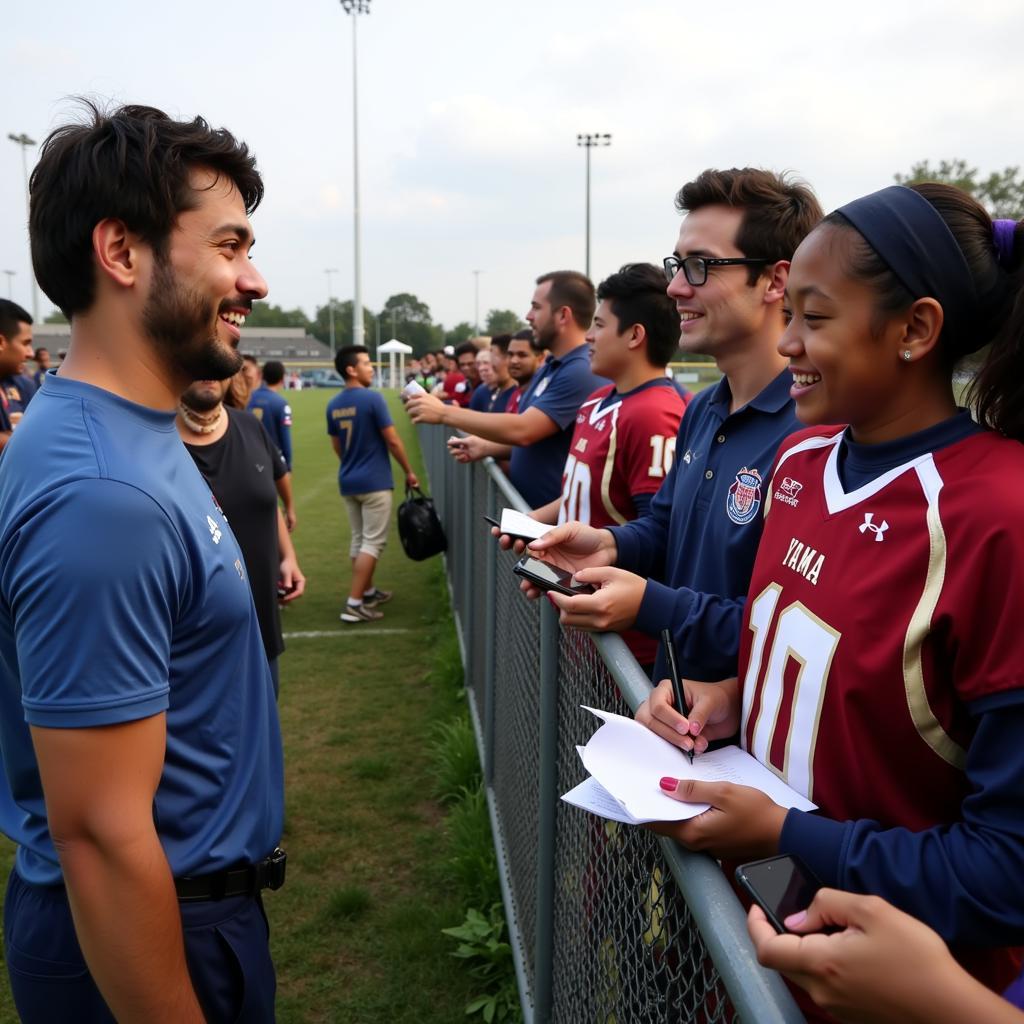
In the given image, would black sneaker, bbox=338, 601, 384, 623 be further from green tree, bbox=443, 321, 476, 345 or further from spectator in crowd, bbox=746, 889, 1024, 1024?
green tree, bbox=443, 321, 476, 345

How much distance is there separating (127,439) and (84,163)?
0.47m

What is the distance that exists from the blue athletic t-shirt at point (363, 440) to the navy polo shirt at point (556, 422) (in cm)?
301

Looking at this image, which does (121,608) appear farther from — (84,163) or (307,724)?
(307,724)

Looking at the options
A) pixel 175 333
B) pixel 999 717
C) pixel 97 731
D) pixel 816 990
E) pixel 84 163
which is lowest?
pixel 816 990

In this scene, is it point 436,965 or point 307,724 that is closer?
point 436,965

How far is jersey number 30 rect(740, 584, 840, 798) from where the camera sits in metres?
1.29

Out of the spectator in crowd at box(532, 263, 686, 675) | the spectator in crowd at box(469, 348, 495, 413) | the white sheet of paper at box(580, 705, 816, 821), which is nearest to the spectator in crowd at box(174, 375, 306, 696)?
the spectator in crowd at box(532, 263, 686, 675)

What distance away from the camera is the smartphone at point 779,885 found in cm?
90

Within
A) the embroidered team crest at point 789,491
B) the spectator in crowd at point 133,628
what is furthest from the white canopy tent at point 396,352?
the embroidered team crest at point 789,491

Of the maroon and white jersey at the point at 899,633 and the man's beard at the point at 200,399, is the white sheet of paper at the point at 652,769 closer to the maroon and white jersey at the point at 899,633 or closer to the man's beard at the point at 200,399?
the maroon and white jersey at the point at 899,633

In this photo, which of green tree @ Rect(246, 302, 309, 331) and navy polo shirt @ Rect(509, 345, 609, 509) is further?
green tree @ Rect(246, 302, 309, 331)

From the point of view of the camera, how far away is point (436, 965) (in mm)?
3076

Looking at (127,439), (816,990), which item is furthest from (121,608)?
(816,990)

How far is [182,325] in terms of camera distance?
1.46 meters
